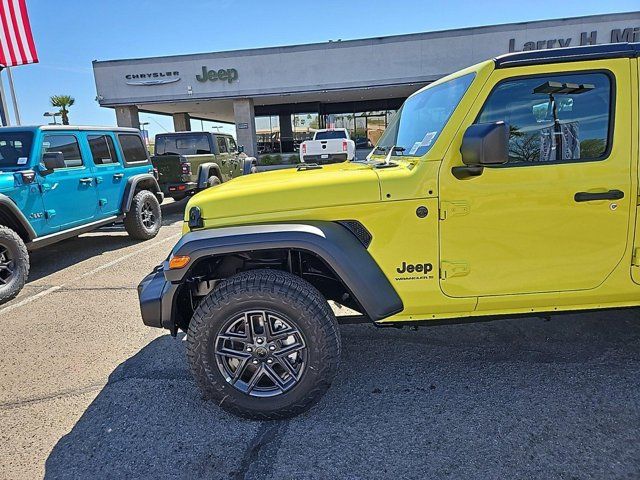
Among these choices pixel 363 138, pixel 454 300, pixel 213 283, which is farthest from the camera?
pixel 363 138

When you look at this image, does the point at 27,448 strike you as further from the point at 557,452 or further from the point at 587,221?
the point at 587,221

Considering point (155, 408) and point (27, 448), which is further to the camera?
point (155, 408)

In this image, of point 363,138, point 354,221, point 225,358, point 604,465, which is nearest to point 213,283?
point 225,358

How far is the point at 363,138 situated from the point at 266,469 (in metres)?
26.6

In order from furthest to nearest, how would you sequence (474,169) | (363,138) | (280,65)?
(363,138) → (280,65) → (474,169)

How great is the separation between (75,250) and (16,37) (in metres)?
7.23

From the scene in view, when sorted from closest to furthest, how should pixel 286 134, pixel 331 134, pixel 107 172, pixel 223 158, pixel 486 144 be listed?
1. pixel 486 144
2. pixel 107 172
3. pixel 223 158
4. pixel 331 134
5. pixel 286 134

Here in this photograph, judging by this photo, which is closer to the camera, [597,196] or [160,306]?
[597,196]

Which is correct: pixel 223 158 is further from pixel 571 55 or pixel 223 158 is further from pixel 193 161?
pixel 571 55

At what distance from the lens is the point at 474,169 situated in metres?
2.42

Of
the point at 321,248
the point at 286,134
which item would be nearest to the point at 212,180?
the point at 321,248

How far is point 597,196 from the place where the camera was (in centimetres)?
246

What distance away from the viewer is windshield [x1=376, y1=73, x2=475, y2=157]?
2604 mm

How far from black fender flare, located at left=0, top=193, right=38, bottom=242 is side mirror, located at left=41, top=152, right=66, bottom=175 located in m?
0.66
